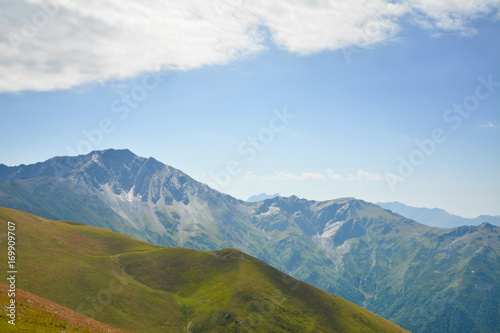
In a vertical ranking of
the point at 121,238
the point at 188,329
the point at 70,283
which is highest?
the point at 121,238

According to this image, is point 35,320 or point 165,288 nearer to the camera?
point 35,320

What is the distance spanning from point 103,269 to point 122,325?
39.4 meters

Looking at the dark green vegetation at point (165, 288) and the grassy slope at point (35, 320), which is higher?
the grassy slope at point (35, 320)

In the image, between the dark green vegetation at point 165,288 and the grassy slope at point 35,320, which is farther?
the dark green vegetation at point 165,288

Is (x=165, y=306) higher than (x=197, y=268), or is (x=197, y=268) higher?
(x=197, y=268)

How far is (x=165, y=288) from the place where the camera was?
132000 mm

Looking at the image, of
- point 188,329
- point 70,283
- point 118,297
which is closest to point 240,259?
point 188,329

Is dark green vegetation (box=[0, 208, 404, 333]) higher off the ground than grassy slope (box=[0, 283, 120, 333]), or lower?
lower

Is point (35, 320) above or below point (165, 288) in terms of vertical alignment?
above

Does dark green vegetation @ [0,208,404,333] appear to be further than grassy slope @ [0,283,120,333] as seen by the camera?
Yes

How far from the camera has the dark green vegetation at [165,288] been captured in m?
99.4

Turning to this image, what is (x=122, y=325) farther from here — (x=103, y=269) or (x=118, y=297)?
(x=103, y=269)

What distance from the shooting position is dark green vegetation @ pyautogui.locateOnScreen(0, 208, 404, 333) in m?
99.4

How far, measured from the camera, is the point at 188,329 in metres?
106
